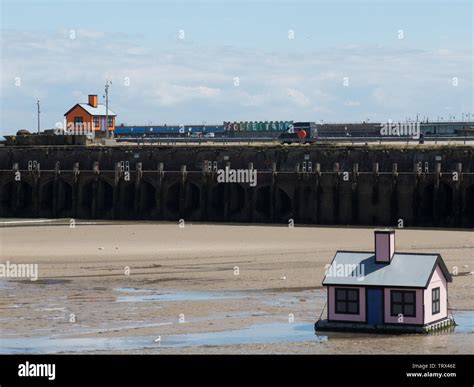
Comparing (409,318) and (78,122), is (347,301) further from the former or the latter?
(78,122)

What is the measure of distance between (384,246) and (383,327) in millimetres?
2293

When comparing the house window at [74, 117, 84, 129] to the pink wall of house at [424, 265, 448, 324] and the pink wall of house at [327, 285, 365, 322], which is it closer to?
the pink wall of house at [327, 285, 365, 322]

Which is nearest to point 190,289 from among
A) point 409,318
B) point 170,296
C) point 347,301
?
point 170,296

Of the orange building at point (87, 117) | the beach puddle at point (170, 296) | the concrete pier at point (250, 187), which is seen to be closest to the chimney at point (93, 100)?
the orange building at point (87, 117)

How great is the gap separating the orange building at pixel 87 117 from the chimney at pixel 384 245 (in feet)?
245

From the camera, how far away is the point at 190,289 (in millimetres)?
42594

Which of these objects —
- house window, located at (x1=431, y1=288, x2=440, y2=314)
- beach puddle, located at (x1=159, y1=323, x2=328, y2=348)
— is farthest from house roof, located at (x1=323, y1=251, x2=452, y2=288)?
beach puddle, located at (x1=159, y1=323, x2=328, y2=348)

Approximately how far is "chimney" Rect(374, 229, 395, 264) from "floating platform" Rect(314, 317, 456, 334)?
6.24ft

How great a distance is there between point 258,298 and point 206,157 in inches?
1361

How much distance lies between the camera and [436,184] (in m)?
61.9

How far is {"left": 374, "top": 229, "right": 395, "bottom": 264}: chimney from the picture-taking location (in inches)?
1303

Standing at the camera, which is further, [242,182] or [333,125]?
[333,125]
